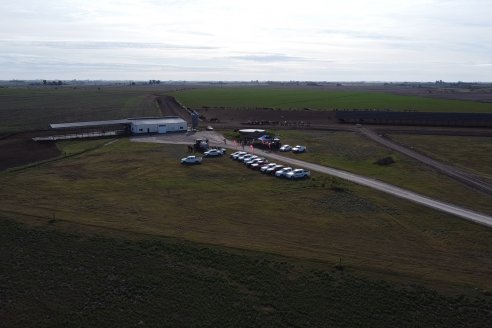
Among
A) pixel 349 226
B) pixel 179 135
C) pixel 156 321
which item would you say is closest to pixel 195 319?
pixel 156 321

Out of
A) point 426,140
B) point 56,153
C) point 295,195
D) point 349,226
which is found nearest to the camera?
point 349,226

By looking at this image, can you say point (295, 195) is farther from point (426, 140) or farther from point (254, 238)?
point (426, 140)

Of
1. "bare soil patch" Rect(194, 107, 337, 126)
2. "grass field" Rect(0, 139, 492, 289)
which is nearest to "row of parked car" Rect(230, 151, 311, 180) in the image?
"grass field" Rect(0, 139, 492, 289)

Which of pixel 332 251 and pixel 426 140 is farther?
pixel 426 140

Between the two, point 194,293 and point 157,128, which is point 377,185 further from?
point 157,128

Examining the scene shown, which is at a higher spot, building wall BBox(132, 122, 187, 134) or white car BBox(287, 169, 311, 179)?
building wall BBox(132, 122, 187, 134)

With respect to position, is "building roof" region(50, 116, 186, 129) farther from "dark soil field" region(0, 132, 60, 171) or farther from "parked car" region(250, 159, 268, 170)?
"parked car" region(250, 159, 268, 170)

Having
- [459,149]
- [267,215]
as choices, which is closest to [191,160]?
[267,215]

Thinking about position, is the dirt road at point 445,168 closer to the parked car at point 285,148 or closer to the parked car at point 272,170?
the parked car at point 285,148
